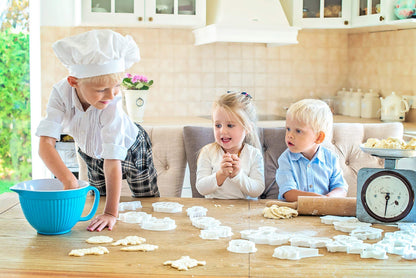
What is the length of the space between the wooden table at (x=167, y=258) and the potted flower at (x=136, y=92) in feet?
7.41

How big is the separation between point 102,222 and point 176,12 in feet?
8.98

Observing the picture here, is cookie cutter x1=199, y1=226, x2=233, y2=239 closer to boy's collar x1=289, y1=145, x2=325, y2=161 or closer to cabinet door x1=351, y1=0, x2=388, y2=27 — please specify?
boy's collar x1=289, y1=145, x2=325, y2=161

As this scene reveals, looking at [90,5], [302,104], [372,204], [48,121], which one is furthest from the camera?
[90,5]

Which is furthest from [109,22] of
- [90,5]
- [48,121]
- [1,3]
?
[48,121]

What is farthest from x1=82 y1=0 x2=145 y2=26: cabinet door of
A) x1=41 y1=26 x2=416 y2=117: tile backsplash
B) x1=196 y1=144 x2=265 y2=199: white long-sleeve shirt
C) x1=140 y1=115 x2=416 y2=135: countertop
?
x1=196 y1=144 x2=265 y2=199: white long-sleeve shirt

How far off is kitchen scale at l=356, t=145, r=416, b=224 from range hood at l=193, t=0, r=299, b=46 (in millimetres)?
2387

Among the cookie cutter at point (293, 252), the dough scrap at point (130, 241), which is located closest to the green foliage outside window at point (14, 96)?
the dough scrap at point (130, 241)

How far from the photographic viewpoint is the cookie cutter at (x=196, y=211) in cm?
159

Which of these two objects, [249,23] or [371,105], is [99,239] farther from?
[371,105]

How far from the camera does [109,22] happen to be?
154 inches

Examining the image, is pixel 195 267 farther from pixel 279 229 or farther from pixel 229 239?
pixel 279 229

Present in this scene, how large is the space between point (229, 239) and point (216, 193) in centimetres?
89

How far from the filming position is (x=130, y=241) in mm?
1328

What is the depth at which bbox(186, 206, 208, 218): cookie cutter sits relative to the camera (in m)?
1.59
